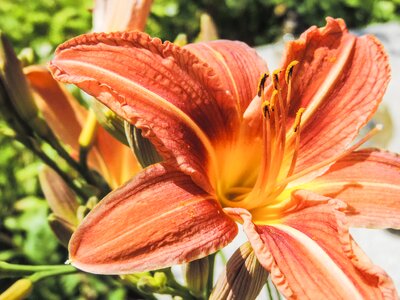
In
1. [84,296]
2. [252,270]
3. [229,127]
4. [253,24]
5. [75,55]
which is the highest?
[75,55]

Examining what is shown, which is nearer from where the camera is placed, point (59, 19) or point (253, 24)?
point (59, 19)

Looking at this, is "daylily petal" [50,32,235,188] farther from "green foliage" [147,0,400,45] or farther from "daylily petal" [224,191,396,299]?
"green foliage" [147,0,400,45]

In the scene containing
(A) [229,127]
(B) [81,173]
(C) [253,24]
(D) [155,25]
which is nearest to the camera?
(A) [229,127]

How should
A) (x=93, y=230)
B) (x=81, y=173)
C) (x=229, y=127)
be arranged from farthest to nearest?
1. (x=81, y=173)
2. (x=229, y=127)
3. (x=93, y=230)

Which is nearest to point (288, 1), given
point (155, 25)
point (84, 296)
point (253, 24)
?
point (253, 24)

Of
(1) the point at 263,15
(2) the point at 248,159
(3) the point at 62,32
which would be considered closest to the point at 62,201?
(2) the point at 248,159

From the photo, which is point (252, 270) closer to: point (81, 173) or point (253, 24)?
point (81, 173)
